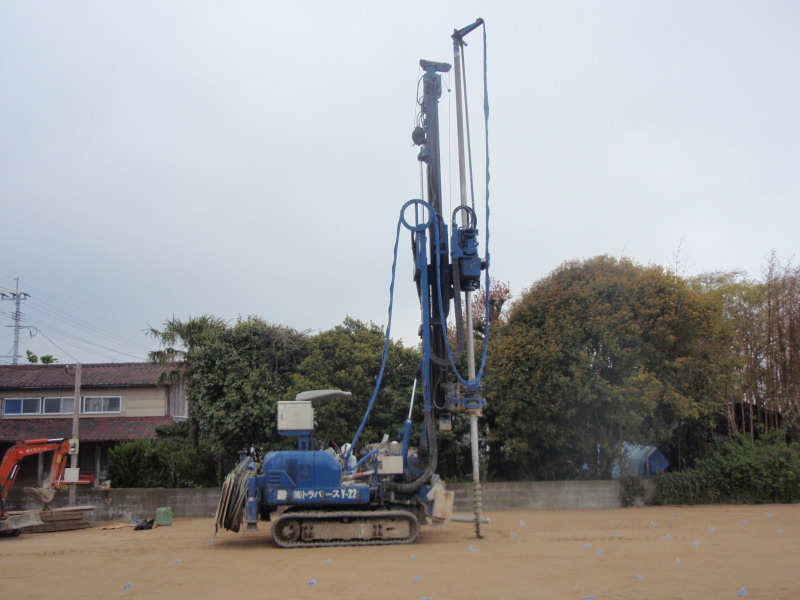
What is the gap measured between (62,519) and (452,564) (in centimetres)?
1102

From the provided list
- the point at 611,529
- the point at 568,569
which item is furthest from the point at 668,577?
the point at 611,529

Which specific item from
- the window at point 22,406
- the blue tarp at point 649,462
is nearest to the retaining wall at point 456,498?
the blue tarp at point 649,462

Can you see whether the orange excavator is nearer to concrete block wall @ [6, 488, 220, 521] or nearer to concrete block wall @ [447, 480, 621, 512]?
concrete block wall @ [6, 488, 220, 521]

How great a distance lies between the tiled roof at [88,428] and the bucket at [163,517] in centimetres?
1143

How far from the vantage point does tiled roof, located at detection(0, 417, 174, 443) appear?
27594 millimetres

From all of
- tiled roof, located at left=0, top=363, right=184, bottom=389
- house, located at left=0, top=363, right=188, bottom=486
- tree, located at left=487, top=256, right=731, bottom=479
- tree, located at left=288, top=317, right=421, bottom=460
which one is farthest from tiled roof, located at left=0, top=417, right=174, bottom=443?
tree, located at left=487, top=256, right=731, bottom=479

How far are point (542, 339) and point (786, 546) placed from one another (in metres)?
8.81

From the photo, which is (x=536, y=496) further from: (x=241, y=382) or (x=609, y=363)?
(x=241, y=382)

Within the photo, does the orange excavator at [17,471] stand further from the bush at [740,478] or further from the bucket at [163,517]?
the bush at [740,478]

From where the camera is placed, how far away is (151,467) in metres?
21.4

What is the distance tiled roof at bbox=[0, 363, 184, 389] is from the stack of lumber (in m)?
12.3

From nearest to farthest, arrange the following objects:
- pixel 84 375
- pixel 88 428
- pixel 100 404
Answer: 1. pixel 88 428
2. pixel 100 404
3. pixel 84 375

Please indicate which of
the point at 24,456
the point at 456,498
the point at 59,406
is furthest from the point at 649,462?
the point at 59,406

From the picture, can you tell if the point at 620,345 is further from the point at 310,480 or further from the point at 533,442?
the point at 310,480
